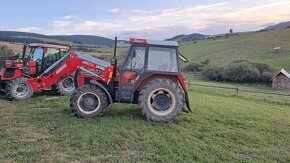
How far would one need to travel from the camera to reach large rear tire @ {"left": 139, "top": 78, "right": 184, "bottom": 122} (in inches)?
326

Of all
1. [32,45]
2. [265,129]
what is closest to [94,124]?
[265,129]

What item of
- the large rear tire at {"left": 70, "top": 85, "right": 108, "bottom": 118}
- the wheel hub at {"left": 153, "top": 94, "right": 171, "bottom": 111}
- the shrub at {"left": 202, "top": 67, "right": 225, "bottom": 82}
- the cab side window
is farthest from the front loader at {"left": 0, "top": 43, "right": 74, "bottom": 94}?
the shrub at {"left": 202, "top": 67, "right": 225, "bottom": 82}

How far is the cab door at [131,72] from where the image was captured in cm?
861

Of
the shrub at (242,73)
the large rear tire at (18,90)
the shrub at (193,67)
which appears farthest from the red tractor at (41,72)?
the shrub at (193,67)

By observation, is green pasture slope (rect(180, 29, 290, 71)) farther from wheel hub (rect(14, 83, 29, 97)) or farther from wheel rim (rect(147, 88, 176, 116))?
wheel rim (rect(147, 88, 176, 116))

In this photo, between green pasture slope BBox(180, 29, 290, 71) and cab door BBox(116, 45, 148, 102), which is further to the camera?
green pasture slope BBox(180, 29, 290, 71)

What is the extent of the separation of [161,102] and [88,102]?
182cm

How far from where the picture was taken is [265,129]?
8.07 metres

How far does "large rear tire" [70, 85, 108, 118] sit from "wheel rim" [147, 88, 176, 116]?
Answer: 1.20 meters

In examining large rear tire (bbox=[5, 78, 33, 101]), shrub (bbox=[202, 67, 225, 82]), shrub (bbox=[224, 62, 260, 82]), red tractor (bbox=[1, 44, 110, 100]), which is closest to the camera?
red tractor (bbox=[1, 44, 110, 100])

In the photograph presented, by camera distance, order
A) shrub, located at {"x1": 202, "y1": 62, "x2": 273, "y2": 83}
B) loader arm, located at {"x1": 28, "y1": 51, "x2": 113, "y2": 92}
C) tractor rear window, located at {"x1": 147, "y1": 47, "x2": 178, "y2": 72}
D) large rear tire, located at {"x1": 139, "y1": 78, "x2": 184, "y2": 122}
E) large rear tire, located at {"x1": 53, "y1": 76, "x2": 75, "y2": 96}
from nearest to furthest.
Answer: large rear tire, located at {"x1": 139, "y1": 78, "x2": 184, "y2": 122}
tractor rear window, located at {"x1": 147, "y1": 47, "x2": 178, "y2": 72}
loader arm, located at {"x1": 28, "y1": 51, "x2": 113, "y2": 92}
large rear tire, located at {"x1": 53, "y1": 76, "x2": 75, "y2": 96}
shrub, located at {"x1": 202, "y1": 62, "x2": 273, "y2": 83}

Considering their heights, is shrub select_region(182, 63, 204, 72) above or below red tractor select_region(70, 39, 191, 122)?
above

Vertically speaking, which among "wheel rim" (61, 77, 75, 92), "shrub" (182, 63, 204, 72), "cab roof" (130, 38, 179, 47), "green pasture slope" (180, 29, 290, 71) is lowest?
"wheel rim" (61, 77, 75, 92)

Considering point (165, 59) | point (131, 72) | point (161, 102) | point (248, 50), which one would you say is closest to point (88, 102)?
point (131, 72)
